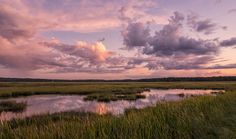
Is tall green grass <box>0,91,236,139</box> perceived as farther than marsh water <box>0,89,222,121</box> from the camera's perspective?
No

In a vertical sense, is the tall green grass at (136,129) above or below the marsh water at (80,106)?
above

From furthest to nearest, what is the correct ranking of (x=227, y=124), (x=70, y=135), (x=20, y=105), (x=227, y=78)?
(x=227, y=78)
(x=20, y=105)
(x=227, y=124)
(x=70, y=135)

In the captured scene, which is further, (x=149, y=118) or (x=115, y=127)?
(x=149, y=118)

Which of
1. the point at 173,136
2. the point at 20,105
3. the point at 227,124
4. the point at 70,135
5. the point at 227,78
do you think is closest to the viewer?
the point at 70,135

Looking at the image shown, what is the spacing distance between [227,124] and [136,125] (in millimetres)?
2779

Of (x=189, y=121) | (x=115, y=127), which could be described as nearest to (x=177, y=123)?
(x=189, y=121)

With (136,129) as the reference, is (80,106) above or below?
below

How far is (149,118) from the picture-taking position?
8406 mm

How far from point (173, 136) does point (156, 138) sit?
0.73 meters

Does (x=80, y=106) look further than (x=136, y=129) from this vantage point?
Yes

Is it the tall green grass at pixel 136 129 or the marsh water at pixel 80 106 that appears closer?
the tall green grass at pixel 136 129

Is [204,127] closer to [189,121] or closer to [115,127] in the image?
[189,121]

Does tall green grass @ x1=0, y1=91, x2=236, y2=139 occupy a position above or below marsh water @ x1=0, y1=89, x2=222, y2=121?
above

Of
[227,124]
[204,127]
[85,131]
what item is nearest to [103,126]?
[85,131]
